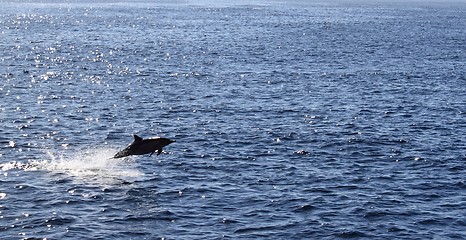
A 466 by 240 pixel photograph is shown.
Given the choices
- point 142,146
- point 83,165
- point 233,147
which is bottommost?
point 233,147

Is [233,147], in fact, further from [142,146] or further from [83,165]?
[142,146]

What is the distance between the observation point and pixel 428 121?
65938mm

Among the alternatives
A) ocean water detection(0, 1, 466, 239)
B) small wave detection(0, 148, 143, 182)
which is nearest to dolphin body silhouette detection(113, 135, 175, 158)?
ocean water detection(0, 1, 466, 239)

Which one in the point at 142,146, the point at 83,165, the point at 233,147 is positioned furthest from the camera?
the point at 233,147

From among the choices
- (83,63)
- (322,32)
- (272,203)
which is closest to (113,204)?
(272,203)

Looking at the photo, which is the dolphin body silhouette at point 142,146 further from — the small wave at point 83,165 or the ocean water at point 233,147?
the small wave at point 83,165

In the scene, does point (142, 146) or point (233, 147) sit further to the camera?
point (233, 147)

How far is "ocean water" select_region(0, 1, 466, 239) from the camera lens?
128ft

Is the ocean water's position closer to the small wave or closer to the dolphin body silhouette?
the small wave

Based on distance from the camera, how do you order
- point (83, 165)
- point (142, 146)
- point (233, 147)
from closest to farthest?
point (142, 146), point (83, 165), point (233, 147)

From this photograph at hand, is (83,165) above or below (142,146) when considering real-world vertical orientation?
below

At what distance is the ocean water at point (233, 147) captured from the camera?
39000 mm

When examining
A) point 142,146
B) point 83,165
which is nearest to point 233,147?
point 83,165

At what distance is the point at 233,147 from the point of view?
55406mm
